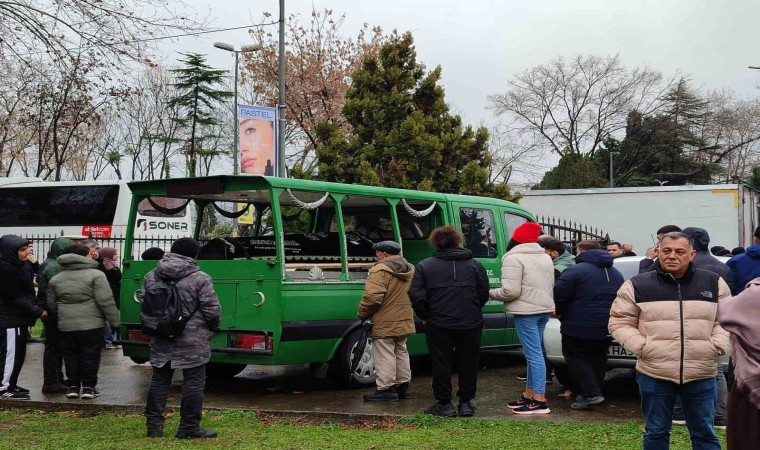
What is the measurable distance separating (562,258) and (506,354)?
12.3 feet

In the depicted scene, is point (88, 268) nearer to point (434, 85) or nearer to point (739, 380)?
point (739, 380)

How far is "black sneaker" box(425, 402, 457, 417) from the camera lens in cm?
784

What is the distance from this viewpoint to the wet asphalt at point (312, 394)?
8227 millimetres

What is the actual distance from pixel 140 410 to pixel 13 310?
1.76m

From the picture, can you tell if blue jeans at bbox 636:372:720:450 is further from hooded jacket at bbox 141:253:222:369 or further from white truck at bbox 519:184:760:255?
white truck at bbox 519:184:760:255

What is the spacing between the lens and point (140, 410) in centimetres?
834

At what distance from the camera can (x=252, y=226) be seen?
36.7 feet

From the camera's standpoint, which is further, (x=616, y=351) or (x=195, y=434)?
(x=616, y=351)

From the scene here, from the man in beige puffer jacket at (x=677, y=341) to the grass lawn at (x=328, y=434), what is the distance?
→ 136 centimetres

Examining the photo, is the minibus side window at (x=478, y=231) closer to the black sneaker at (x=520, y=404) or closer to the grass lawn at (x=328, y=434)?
the black sneaker at (x=520, y=404)

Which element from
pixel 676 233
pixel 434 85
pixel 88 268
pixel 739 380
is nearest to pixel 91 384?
pixel 88 268

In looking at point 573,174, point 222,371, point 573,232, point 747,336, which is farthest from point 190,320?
point 573,174

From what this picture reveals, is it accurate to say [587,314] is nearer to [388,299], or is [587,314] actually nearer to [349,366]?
[388,299]

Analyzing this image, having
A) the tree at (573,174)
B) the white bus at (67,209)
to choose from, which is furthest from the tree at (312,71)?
the tree at (573,174)
